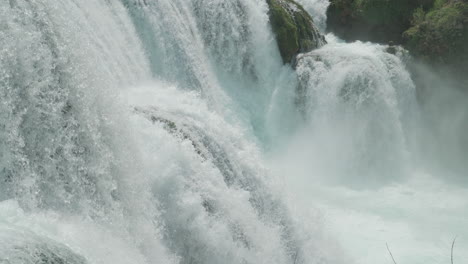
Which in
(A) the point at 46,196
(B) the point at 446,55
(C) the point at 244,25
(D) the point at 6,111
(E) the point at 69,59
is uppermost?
(B) the point at 446,55

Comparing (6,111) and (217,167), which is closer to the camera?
(6,111)

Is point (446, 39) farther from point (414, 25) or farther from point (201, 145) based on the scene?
point (201, 145)

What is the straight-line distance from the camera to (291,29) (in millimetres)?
15016

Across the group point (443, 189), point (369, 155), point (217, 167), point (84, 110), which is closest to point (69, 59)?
point (84, 110)

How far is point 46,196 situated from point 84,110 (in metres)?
1.28

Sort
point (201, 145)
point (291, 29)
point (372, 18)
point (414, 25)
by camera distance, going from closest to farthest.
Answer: point (201, 145)
point (291, 29)
point (414, 25)
point (372, 18)

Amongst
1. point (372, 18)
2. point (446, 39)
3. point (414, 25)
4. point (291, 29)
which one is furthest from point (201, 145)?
point (372, 18)

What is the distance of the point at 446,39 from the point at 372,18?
10.4 feet

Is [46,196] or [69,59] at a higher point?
[69,59]

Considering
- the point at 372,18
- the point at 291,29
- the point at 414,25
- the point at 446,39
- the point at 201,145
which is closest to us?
the point at 201,145

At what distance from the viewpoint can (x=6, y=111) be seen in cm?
566

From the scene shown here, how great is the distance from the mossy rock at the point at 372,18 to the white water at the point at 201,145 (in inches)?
27.8

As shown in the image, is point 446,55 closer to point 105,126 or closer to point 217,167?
point 217,167

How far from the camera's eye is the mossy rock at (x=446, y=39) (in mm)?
15555
